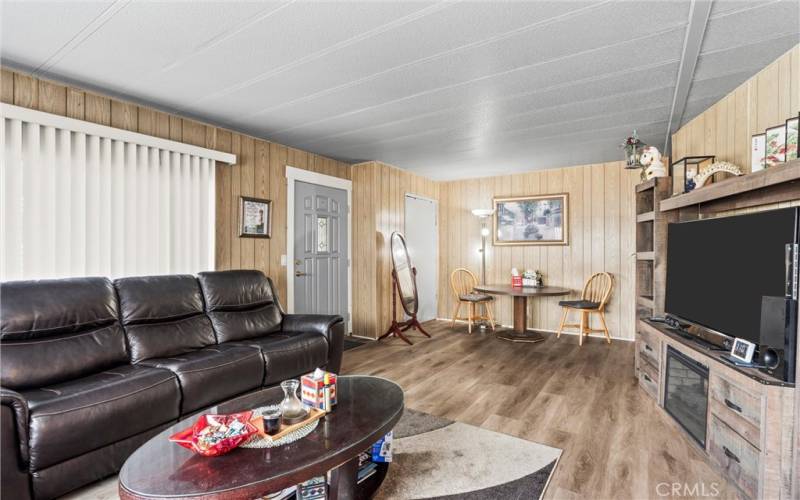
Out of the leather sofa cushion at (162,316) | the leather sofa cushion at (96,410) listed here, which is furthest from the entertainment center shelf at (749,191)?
the leather sofa cushion at (162,316)

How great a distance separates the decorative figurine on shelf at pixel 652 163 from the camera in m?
3.05

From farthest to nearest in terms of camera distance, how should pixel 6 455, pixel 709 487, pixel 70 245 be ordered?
pixel 70 245
pixel 709 487
pixel 6 455

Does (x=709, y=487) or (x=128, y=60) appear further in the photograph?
(x=128, y=60)

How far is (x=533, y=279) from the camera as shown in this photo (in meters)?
5.15

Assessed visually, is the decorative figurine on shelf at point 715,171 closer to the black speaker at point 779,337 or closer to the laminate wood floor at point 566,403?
the black speaker at point 779,337

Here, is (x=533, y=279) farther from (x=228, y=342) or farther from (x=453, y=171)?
(x=228, y=342)

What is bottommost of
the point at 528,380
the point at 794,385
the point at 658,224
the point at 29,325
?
the point at 528,380

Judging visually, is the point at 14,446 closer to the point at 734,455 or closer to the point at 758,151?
the point at 734,455

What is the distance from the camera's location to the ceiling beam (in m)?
1.76

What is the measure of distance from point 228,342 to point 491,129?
9.88 feet

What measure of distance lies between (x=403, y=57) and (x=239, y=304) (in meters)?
2.37

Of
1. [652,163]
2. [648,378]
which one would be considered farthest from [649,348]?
[652,163]

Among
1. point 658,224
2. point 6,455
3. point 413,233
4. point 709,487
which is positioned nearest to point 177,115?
point 6,455

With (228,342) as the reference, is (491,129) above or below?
above
